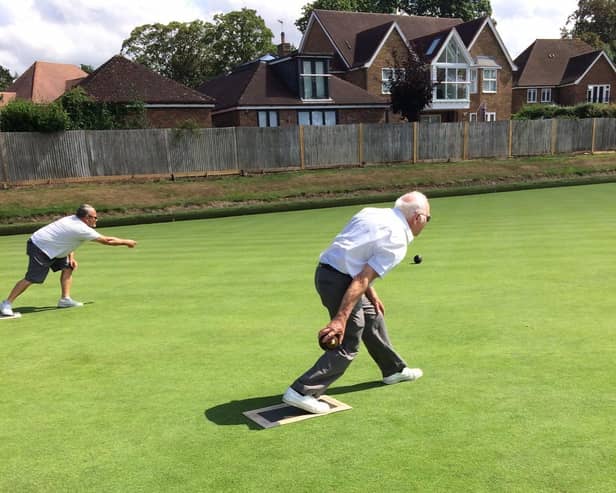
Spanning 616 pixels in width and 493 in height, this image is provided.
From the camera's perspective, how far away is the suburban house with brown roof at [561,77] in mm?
53531

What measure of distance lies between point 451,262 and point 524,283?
72.6 inches

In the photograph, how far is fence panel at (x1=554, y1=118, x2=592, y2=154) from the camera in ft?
111

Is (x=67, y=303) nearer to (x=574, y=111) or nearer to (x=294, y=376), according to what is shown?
(x=294, y=376)

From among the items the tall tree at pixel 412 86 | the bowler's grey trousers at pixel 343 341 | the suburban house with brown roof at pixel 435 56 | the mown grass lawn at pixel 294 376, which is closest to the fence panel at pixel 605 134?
the tall tree at pixel 412 86

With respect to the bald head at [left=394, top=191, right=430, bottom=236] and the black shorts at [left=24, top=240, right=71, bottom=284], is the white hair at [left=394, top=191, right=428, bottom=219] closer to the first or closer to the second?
the bald head at [left=394, top=191, right=430, bottom=236]

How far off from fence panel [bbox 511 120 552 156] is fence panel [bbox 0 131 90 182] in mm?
23901

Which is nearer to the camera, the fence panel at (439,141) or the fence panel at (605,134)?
the fence panel at (439,141)

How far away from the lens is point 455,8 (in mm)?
70875

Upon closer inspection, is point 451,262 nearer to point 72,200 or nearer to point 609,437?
point 609,437

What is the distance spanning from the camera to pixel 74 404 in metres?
4.34

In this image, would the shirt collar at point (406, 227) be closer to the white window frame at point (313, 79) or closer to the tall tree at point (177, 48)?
the white window frame at point (313, 79)

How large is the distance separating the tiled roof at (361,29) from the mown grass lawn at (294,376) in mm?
39255

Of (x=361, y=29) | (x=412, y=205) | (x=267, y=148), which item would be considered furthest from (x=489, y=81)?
(x=412, y=205)

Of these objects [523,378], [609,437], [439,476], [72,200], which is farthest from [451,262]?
[72,200]
